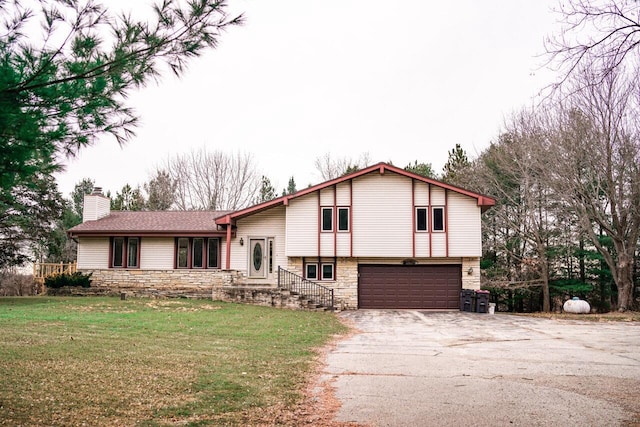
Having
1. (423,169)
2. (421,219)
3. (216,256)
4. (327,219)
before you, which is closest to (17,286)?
(216,256)

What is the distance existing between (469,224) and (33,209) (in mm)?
18193

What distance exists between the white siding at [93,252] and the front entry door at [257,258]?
6.57 meters

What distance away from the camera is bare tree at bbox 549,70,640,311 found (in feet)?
71.3

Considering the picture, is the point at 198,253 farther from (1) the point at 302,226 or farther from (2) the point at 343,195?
(2) the point at 343,195

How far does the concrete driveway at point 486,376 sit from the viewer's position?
619 centimetres

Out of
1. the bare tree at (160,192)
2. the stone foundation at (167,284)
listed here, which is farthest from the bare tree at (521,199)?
the bare tree at (160,192)

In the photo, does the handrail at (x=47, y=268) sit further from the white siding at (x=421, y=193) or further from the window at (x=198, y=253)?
the white siding at (x=421, y=193)

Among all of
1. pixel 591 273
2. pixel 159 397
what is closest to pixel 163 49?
pixel 159 397

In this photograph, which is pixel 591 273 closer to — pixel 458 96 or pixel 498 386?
pixel 458 96

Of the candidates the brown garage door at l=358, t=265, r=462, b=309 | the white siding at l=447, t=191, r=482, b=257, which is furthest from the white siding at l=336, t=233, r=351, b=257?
the white siding at l=447, t=191, r=482, b=257

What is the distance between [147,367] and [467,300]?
16.8 meters

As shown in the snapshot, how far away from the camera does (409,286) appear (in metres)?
23.4

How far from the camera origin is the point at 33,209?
22.6 m

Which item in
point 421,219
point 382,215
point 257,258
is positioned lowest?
point 257,258
